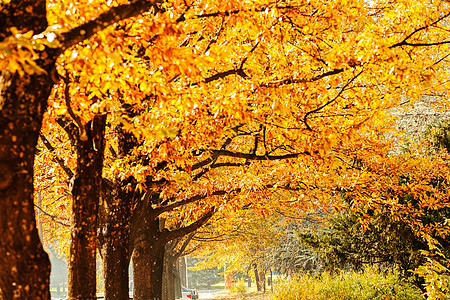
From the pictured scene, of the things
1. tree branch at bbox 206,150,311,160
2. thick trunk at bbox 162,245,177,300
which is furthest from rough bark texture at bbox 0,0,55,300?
thick trunk at bbox 162,245,177,300

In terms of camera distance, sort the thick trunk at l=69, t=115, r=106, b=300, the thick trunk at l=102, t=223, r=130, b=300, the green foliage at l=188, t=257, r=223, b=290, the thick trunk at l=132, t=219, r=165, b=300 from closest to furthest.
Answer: the thick trunk at l=69, t=115, r=106, b=300, the thick trunk at l=102, t=223, r=130, b=300, the thick trunk at l=132, t=219, r=165, b=300, the green foliage at l=188, t=257, r=223, b=290

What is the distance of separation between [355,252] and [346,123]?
7.84 metres

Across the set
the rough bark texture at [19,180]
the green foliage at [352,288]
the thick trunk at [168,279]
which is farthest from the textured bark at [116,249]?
the thick trunk at [168,279]

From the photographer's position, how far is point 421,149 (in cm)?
1670

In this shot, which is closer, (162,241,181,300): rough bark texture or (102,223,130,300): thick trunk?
(102,223,130,300): thick trunk

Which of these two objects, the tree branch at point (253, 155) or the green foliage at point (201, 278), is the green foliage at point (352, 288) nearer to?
the tree branch at point (253, 155)

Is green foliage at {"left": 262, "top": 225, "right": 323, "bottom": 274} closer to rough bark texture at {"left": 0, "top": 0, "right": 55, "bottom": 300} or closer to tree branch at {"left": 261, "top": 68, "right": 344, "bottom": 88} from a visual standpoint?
tree branch at {"left": 261, "top": 68, "right": 344, "bottom": 88}

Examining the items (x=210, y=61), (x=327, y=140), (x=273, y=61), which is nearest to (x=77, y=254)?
(x=210, y=61)

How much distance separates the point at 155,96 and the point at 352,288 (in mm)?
11046

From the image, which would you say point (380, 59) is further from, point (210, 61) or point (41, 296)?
point (41, 296)

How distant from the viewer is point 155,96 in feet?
24.7

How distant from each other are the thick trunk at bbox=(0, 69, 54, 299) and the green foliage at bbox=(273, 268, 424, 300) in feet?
42.0

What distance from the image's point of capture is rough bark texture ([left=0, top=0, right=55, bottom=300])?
3848 millimetres

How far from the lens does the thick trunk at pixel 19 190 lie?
12.6 ft
